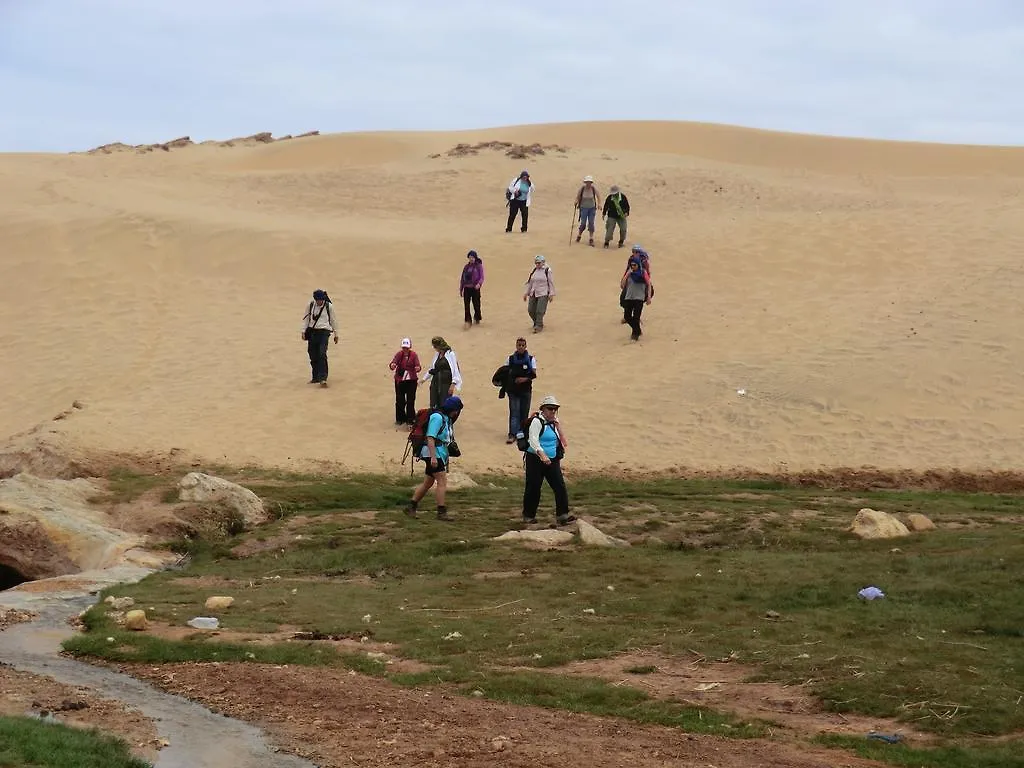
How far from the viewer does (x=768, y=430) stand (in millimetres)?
20984

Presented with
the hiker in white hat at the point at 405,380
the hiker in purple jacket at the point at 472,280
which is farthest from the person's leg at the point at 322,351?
the hiker in purple jacket at the point at 472,280

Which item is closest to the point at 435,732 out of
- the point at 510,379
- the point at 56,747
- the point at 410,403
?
the point at 56,747

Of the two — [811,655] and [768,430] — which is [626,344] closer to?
[768,430]

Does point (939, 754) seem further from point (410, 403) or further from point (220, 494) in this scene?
point (410, 403)

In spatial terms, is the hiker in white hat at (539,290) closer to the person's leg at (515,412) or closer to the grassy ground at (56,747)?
the person's leg at (515,412)

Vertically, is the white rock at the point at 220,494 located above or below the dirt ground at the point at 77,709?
below

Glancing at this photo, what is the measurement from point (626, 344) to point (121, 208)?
50.7 ft

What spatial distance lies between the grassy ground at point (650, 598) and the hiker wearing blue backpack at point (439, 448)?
0.40 m

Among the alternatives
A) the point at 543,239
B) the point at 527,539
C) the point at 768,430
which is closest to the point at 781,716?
the point at 527,539

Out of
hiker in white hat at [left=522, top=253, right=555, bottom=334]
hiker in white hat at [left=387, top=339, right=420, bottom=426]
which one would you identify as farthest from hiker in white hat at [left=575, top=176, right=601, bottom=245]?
hiker in white hat at [left=387, top=339, right=420, bottom=426]

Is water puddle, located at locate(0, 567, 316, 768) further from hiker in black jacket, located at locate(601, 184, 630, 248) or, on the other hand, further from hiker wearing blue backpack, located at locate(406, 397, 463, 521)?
hiker in black jacket, located at locate(601, 184, 630, 248)

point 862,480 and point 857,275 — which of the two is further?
point 857,275

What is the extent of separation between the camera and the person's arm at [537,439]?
1465 centimetres

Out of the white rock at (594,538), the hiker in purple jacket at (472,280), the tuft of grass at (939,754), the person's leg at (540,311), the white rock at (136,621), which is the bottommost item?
the white rock at (594,538)
